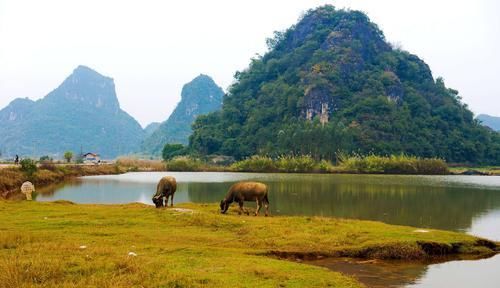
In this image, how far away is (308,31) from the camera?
501 feet

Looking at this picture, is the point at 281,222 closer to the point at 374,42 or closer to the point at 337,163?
the point at 337,163

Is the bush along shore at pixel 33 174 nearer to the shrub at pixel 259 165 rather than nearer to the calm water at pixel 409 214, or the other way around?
the calm water at pixel 409 214

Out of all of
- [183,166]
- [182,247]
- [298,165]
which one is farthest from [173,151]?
[182,247]

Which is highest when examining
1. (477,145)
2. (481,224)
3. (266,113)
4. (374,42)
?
(374,42)

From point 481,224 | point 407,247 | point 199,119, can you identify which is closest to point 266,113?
point 199,119

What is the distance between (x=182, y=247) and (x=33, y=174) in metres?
34.7

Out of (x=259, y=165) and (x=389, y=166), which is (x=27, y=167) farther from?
(x=389, y=166)

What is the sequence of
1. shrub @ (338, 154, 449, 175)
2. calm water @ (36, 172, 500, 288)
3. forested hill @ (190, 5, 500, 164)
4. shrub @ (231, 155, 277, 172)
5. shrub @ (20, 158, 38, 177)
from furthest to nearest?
forested hill @ (190, 5, 500, 164) → shrub @ (231, 155, 277, 172) → shrub @ (338, 154, 449, 175) → shrub @ (20, 158, 38, 177) → calm water @ (36, 172, 500, 288)

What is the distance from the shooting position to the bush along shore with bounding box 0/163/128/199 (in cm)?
3395

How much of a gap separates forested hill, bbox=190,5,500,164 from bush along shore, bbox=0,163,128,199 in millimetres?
43848

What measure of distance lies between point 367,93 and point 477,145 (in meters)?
27.7

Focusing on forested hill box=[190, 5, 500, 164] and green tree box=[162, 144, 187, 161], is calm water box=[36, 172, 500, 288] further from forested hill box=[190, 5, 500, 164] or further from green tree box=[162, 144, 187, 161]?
green tree box=[162, 144, 187, 161]

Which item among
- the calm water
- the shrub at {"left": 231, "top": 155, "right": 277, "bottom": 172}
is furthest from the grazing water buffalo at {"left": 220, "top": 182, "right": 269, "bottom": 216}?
the shrub at {"left": 231, "top": 155, "right": 277, "bottom": 172}

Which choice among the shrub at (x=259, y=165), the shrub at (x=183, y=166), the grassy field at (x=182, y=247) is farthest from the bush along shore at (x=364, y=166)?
the grassy field at (x=182, y=247)
